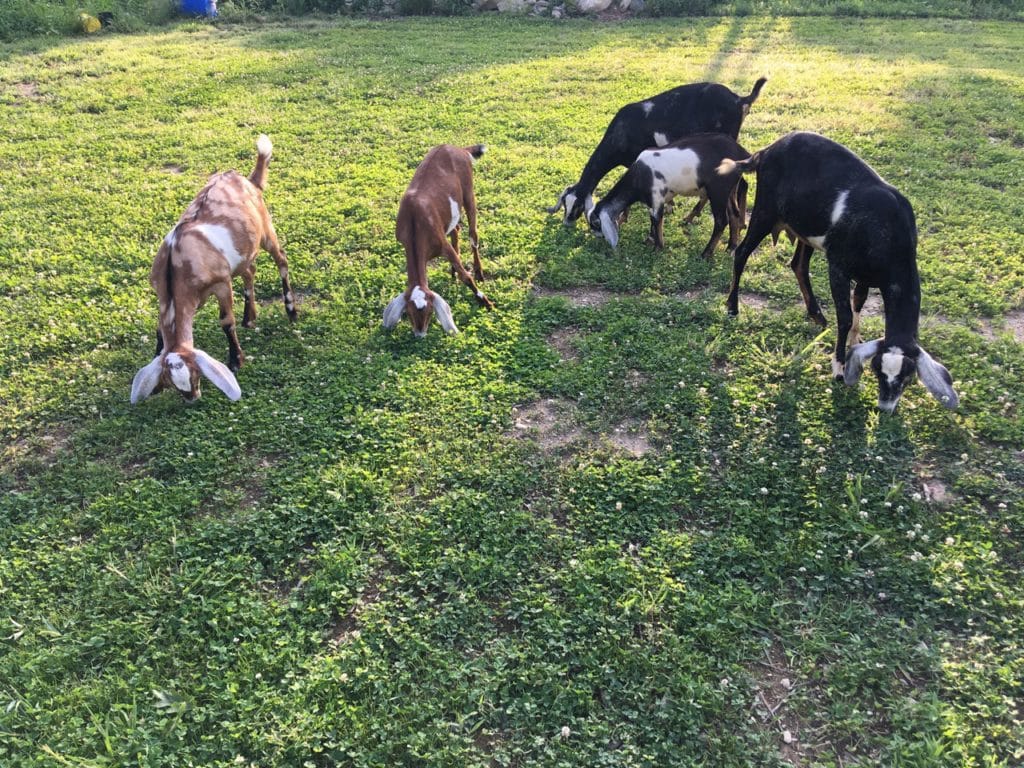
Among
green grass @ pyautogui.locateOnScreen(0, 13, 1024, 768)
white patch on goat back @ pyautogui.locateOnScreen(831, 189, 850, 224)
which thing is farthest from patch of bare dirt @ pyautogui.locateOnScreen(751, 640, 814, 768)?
white patch on goat back @ pyautogui.locateOnScreen(831, 189, 850, 224)

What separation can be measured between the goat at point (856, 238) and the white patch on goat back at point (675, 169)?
3.67 ft

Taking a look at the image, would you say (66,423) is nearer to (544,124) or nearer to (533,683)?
(533,683)

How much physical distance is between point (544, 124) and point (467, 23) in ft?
26.0

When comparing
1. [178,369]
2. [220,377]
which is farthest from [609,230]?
[178,369]

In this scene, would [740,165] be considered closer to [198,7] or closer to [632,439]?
[632,439]

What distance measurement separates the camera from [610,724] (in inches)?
121

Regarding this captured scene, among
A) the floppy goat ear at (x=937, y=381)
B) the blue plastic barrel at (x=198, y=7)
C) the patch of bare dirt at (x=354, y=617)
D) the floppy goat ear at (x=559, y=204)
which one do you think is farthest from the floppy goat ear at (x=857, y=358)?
the blue plastic barrel at (x=198, y=7)

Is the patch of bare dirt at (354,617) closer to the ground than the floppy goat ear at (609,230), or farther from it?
closer to the ground

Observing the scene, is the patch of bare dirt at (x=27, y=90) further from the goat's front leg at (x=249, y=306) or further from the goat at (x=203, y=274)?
the goat's front leg at (x=249, y=306)

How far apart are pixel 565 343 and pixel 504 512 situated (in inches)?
76.3

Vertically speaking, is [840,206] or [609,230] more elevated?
[840,206]

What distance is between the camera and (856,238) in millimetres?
4688

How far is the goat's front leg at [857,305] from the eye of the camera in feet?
16.4

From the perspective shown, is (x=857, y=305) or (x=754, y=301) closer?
(x=857, y=305)
